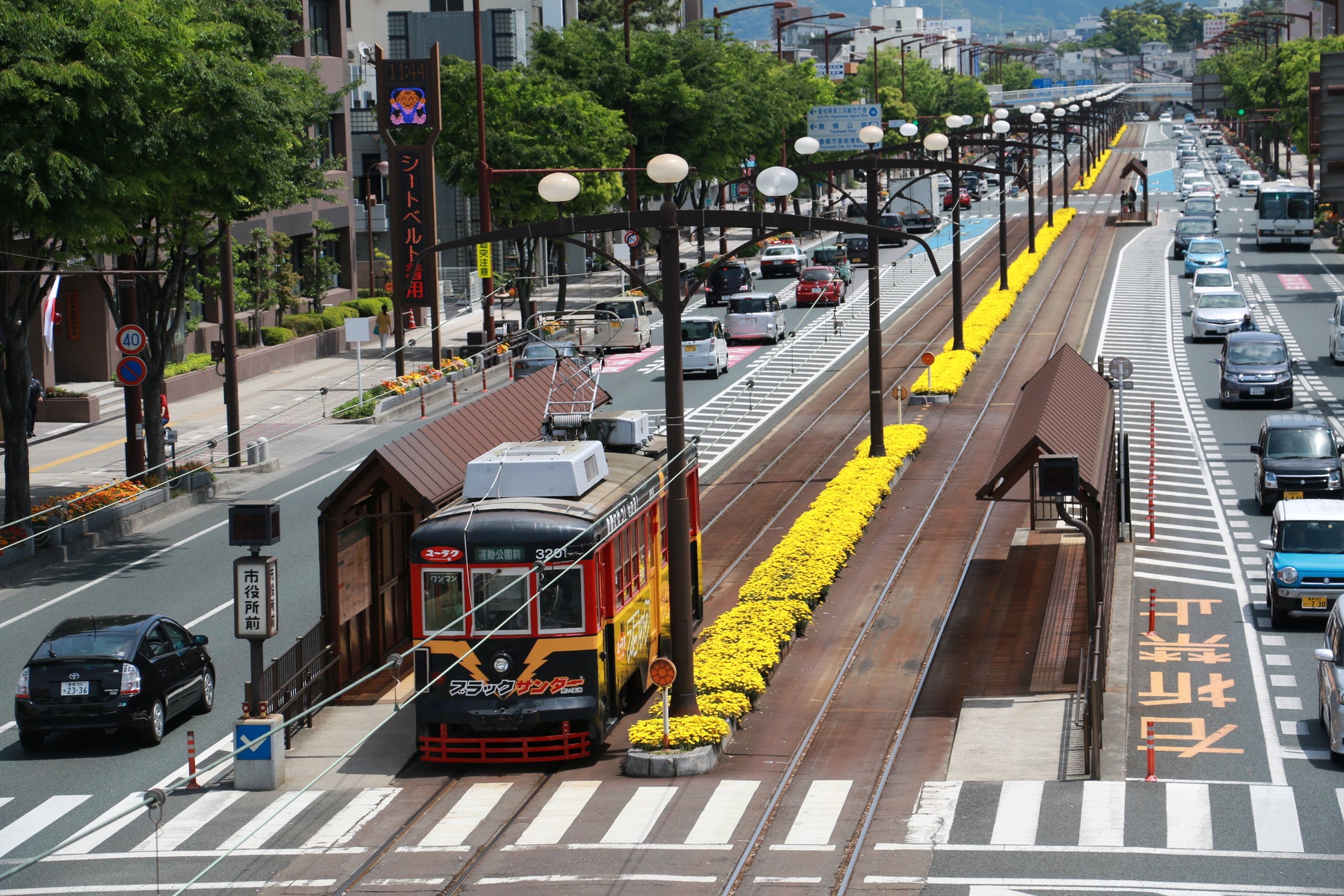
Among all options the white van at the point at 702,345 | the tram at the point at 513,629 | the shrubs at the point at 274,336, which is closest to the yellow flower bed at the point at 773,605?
the tram at the point at 513,629

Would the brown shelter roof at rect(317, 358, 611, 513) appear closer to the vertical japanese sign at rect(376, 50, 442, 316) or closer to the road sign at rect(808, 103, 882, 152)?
the vertical japanese sign at rect(376, 50, 442, 316)

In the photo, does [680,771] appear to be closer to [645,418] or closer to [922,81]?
[645,418]

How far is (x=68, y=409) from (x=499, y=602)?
33201mm

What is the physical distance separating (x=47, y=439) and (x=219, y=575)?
58.1 feet

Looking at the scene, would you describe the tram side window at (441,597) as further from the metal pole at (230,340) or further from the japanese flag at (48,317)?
the japanese flag at (48,317)

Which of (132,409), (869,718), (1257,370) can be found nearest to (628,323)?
(1257,370)

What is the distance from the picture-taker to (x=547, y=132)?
6488 cm

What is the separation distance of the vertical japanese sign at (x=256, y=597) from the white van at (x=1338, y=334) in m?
41.5

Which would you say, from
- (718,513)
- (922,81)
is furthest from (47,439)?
(922,81)

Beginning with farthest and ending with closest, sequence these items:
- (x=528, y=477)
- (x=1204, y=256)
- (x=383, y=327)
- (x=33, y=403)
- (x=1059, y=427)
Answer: (x=1204, y=256) → (x=383, y=327) → (x=33, y=403) → (x=1059, y=427) → (x=528, y=477)

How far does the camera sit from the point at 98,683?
21.6 metres

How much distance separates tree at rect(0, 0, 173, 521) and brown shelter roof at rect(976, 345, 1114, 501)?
16.7 metres

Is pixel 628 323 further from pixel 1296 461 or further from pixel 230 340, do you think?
pixel 1296 461

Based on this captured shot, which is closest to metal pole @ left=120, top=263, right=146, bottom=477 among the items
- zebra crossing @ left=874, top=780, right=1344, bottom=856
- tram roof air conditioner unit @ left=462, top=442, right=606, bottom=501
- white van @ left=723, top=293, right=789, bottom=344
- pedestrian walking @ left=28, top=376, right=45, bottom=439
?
pedestrian walking @ left=28, top=376, right=45, bottom=439
